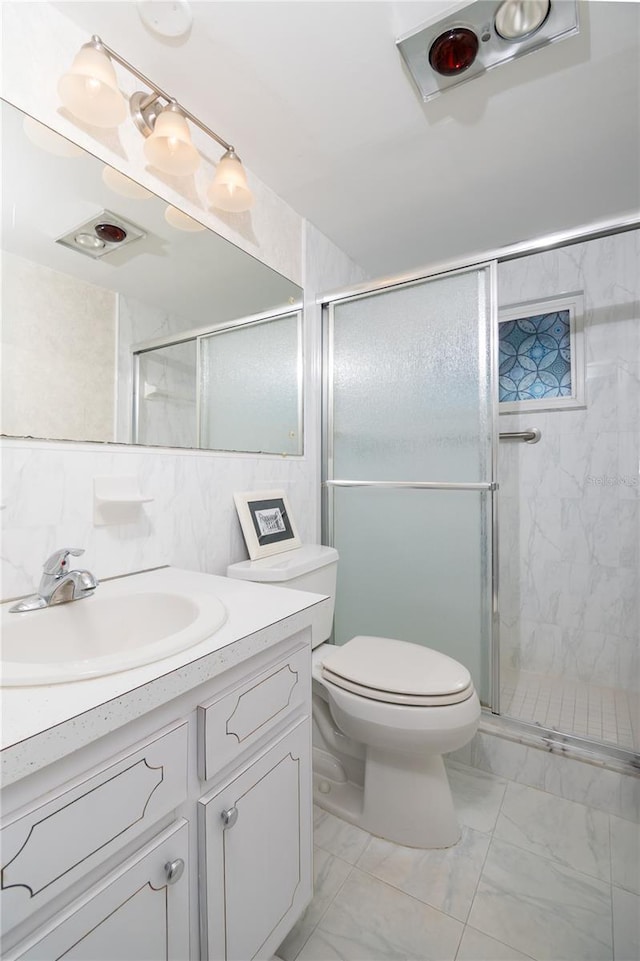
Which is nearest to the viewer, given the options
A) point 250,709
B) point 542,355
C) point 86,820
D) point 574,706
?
point 86,820

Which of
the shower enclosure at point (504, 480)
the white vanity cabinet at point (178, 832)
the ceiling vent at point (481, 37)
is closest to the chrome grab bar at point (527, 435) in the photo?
the shower enclosure at point (504, 480)

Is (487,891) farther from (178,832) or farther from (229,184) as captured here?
(229,184)

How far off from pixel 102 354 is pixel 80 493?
1.19 feet

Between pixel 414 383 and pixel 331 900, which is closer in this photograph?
pixel 331 900

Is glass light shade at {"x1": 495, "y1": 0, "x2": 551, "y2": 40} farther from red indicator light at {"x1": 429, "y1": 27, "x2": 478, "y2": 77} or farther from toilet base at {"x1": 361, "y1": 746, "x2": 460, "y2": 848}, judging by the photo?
toilet base at {"x1": 361, "y1": 746, "x2": 460, "y2": 848}

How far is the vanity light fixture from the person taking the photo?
1.04 m

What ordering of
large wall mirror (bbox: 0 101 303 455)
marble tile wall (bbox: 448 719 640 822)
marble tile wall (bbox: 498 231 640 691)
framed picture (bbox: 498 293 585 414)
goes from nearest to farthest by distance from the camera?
large wall mirror (bbox: 0 101 303 455), marble tile wall (bbox: 448 719 640 822), marble tile wall (bbox: 498 231 640 691), framed picture (bbox: 498 293 585 414)

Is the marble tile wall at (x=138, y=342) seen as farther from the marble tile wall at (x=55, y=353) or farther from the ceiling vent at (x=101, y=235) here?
the ceiling vent at (x=101, y=235)

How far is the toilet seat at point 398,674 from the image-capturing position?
1240 millimetres

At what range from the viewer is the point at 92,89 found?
1.05 meters

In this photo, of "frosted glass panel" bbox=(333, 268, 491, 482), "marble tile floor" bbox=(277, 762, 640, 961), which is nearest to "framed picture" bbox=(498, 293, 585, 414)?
"frosted glass panel" bbox=(333, 268, 491, 482)

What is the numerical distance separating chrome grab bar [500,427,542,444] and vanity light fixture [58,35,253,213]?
1612 millimetres

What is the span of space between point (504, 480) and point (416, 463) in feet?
2.49

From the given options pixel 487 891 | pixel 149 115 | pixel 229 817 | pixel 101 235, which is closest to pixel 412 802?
pixel 487 891
